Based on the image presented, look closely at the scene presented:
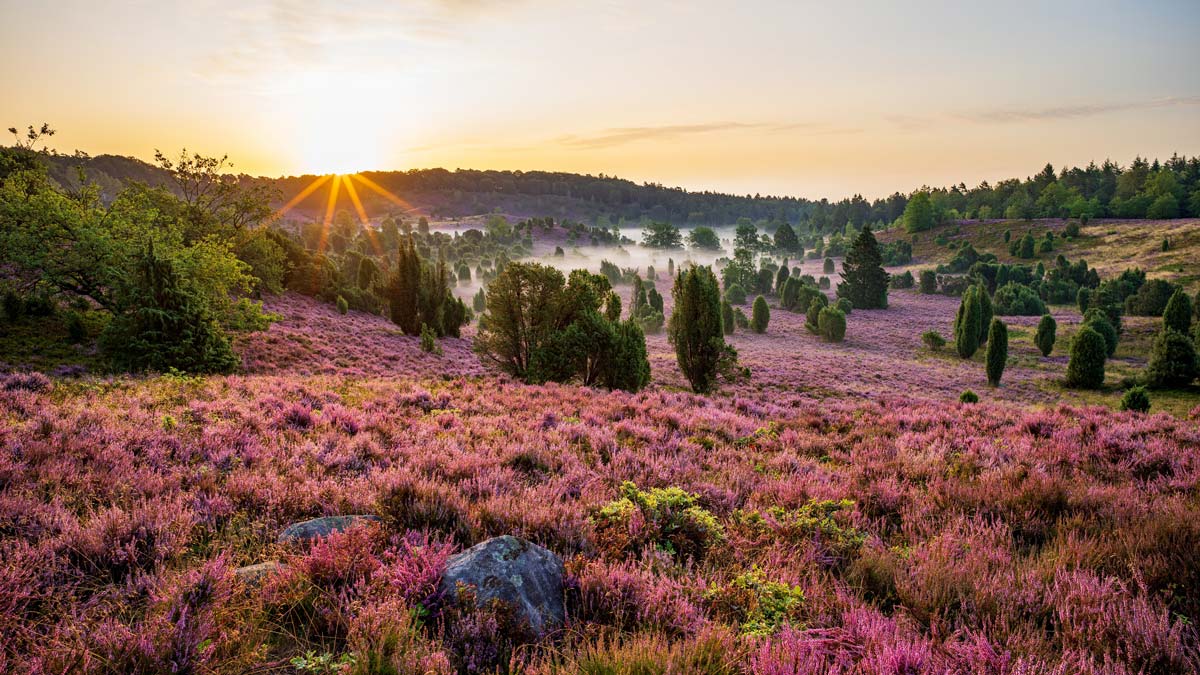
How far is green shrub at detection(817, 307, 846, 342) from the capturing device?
192 ft

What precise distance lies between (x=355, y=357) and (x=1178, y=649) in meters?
35.0

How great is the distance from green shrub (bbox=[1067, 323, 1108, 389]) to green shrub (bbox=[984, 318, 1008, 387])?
4308 mm

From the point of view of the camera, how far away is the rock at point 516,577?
10.4ft

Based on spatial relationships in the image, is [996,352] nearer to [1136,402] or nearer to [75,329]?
[1136,402]

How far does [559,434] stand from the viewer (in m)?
8.46

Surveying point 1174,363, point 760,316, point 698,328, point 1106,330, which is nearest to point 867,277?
point 760,316

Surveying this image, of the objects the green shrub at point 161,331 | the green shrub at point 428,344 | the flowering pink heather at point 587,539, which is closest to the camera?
the flowering pink heather at point 587,539

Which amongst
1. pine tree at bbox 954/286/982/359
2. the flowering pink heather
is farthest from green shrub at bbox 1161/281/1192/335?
the flowering pink heather

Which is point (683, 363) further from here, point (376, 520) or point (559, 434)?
point (376, 520)

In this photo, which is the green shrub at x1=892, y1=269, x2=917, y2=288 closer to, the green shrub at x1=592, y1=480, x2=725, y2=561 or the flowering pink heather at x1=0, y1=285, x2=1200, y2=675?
the flowering pink heather at x1=0, y1=285, x2=1200, y2=675

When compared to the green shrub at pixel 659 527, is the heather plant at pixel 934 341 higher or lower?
lower

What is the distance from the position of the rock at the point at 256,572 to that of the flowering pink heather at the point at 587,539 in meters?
0.08

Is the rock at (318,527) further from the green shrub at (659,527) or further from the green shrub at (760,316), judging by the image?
the green shrub at (760,316)

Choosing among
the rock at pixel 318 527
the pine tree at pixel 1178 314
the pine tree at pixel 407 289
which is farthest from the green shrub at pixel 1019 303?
the rock at pixel 318 527
